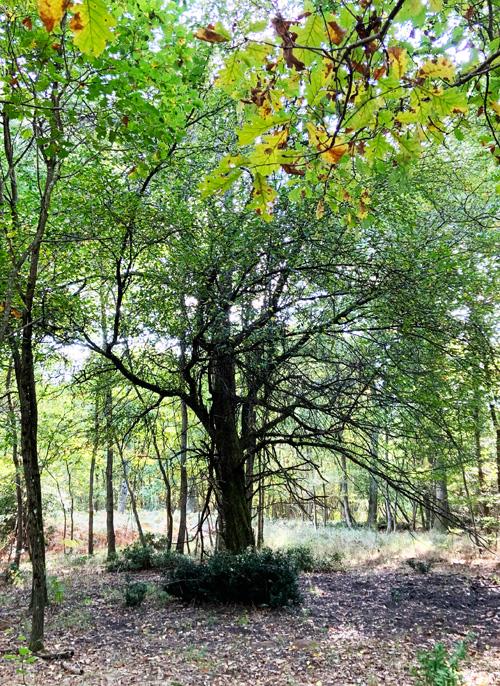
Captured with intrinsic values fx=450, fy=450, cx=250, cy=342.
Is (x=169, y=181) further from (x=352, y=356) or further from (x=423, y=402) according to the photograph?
(x=423, y=402)

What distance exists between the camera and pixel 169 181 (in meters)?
6.36

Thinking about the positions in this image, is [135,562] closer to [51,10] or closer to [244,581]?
[244,581]

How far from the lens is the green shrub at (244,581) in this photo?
6699 millimetres

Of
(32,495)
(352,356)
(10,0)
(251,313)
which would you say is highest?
(10,0)

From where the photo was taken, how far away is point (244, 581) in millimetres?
6723

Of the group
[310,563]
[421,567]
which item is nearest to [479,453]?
[421,567]

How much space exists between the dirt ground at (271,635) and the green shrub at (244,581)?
188mm

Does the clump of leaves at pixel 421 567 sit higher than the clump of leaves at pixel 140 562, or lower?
lower

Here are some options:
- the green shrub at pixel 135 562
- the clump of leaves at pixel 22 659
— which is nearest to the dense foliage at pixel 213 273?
the clump of leaves at pixel 22 659

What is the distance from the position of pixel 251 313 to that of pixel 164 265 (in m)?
1.68

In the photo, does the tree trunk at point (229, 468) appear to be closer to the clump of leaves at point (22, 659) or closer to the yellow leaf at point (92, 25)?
the clump of leaves at point (22, 659)

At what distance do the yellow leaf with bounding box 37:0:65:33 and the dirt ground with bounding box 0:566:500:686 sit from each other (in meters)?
4.98

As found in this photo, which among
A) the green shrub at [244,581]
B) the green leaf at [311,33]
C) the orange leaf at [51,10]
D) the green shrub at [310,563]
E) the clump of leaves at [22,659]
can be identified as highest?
the orange leaf at [51,10]

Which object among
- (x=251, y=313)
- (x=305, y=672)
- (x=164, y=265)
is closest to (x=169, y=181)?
(x=164, y=265)
